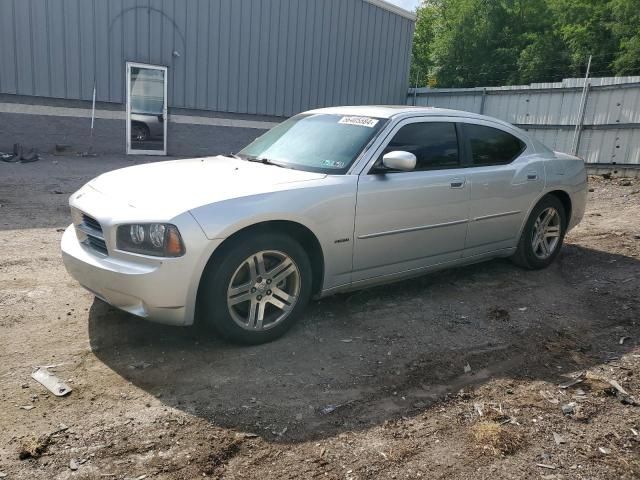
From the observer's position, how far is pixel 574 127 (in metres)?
14.9

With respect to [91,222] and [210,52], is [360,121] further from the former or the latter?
[210,52]

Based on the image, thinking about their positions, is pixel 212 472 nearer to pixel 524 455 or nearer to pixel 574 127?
pixel 524 455

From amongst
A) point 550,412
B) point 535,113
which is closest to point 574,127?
point 535,113

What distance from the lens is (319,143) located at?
14.6ft

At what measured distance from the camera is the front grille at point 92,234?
3502 mm

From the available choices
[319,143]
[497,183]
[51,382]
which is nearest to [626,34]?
[497,183]

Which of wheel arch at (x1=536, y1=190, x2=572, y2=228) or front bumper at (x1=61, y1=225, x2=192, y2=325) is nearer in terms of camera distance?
front bumper at (x1=61, y1=225, x2=192, y2=325)

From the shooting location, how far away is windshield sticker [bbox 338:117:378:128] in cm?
445

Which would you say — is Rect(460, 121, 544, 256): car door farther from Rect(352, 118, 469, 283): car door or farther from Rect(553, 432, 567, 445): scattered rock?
Rect(553, 432, 567, 445): scattered rock

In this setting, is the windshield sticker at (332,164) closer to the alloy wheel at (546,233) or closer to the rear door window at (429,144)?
the rear door window at (429,144)

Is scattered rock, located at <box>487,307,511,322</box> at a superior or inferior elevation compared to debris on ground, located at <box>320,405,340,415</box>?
superior

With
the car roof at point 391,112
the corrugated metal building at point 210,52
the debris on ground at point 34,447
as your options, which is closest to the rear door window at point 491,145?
the car roof at point 391,112

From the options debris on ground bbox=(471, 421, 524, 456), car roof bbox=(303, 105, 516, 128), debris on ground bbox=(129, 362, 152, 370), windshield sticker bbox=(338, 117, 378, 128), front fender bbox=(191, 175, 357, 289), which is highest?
car roof bbox=(303, 105, 516, 128)

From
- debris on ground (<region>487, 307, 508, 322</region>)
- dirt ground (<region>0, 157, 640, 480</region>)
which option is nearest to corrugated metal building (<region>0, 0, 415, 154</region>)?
dirt ground (<region>0, 157, 640, 480</region>)
